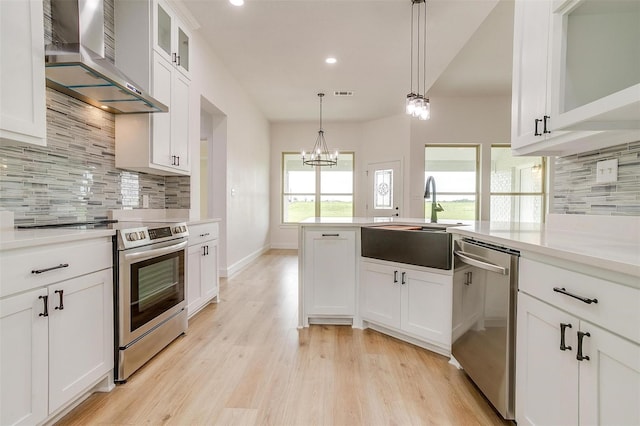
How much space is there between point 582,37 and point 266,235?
6.36 metres

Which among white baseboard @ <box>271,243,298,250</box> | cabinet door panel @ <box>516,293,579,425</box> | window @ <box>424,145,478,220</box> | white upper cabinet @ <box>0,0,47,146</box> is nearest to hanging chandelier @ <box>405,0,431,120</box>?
window @ <box>424,145,478,220</box>

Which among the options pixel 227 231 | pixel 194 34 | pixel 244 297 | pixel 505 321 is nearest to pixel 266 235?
pixel 227 231

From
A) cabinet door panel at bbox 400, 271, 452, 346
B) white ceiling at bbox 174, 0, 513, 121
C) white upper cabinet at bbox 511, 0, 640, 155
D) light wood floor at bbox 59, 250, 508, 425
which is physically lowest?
light wood floor at bbox 59, 250, 508, 425

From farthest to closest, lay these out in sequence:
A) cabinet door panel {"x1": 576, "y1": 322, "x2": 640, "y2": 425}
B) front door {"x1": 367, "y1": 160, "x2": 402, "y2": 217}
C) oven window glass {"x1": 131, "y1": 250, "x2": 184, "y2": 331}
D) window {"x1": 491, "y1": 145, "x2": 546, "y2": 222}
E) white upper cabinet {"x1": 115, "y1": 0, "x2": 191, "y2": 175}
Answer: front door {"x1": 367, "y1": 160, "x2": 402, "y2": 217} → window {"x1": 491, "y1": 145, "x2": 546, "y2": 222} → white upper cabinet {"x1": 115, "y1": 0, "x2": 191, "y2": 175} → oven window glass {"x1": 131, "y1": 250, "x2": 184, "y2": 331} → cabinet door panel {"x1": 576, "y1": 322, "x2": 640, "y2": 425}

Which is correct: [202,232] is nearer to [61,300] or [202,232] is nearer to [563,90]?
[61,300]

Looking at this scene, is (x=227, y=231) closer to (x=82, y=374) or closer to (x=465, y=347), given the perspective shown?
(x=82, y=374)

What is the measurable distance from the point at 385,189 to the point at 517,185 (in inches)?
103

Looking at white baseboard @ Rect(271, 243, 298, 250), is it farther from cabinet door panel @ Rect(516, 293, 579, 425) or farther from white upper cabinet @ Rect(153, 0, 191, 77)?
cabinet door panel @ Rect(516, 293, 579, 425)

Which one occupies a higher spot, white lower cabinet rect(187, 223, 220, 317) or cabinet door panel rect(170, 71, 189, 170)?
cabinet door panel rect(170, 71, 189, 170)

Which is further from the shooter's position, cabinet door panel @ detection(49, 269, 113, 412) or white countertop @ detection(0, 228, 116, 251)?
cabinet door panel @ detection(49, 269, 113, 412)

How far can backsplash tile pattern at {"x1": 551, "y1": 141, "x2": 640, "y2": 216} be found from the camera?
1.47m

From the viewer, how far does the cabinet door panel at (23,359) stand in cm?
117

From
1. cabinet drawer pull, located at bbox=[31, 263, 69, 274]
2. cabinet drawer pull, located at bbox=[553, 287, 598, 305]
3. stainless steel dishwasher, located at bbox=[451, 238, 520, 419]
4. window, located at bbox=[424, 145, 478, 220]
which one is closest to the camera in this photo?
cabinet drawer pull, located at bbox=[553, 287, 598, 305]

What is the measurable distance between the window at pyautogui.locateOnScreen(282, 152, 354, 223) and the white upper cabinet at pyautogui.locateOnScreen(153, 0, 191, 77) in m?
4.42
